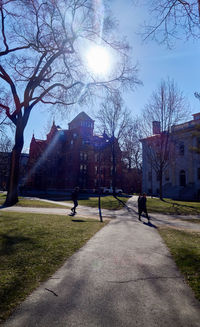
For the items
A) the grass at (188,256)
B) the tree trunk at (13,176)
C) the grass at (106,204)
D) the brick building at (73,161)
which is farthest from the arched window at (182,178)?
the grass at (188,256)

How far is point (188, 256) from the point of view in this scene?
5.68 m

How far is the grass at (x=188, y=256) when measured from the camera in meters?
4.18

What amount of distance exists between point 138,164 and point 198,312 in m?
52.3

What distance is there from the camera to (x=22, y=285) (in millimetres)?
3582

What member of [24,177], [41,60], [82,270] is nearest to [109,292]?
[82,270]

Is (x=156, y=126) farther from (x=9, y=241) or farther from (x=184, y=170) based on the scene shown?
(x=9, y=241)

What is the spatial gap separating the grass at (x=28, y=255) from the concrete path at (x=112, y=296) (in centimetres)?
22

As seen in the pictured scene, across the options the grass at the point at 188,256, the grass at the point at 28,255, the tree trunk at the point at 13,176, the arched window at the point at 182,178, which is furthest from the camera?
the arched window at the point at 182,178

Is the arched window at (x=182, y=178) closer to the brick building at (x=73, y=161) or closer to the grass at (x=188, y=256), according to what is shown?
the brick building at (x=73, y=161)

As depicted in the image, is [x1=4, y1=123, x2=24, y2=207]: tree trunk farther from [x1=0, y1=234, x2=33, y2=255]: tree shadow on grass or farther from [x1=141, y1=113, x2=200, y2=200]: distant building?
[x1=141, y1=113, x2=200, y2=200]: distant building

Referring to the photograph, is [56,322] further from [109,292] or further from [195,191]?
→ [195,191]

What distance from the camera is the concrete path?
2.71 metres

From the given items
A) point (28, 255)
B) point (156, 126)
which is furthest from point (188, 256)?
point (156, 126)

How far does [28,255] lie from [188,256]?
4.33 m
